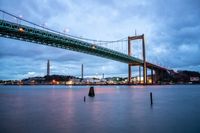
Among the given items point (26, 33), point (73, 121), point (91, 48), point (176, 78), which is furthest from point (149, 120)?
point (176, 78)

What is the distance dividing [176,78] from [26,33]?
80138 millimetres

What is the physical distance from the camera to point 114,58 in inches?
2325

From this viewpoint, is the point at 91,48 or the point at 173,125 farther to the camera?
the point at 91,48

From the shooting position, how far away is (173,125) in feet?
35.8

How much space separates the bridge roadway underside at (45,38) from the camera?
34934mm

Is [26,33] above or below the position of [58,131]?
above

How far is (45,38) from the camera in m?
40.3

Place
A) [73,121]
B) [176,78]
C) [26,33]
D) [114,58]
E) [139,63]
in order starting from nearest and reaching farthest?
1. [73,121]
2. [26,33]
3. [114,58]
4. [139,63]
5. [176,78]

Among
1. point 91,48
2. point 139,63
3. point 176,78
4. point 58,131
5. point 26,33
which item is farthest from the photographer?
point 176,78

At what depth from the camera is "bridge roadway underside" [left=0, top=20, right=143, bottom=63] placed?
34934mm

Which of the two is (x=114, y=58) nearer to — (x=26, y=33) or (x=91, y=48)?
(x=91, y=48)

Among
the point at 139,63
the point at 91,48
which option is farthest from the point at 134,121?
the point at 139,63

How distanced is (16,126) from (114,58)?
162 feet

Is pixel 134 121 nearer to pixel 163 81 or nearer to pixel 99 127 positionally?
pixel 99 127
